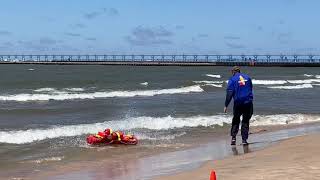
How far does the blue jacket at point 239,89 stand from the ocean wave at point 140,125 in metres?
3.31

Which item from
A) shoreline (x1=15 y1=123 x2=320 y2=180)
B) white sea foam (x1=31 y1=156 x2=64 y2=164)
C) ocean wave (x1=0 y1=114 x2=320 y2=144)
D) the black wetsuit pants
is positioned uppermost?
the black wetsuit pants

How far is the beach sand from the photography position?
773 cm

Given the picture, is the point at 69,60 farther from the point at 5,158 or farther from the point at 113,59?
the point at 5,158

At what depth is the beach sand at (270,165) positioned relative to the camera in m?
7.73

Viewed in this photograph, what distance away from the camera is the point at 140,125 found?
1728 cm

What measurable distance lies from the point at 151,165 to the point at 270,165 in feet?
7.77

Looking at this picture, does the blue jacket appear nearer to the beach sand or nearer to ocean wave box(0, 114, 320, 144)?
the beach sand

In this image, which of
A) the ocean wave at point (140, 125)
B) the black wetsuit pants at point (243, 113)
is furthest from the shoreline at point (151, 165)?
the ocean wave at point (140, 125)

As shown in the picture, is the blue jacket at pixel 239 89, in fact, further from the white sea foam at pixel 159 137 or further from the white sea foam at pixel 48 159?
the white sea foam at pixel 48 159

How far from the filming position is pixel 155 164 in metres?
10.2

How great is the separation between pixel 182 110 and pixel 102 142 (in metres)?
10.1

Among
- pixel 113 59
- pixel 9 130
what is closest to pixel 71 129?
pixel 9 130

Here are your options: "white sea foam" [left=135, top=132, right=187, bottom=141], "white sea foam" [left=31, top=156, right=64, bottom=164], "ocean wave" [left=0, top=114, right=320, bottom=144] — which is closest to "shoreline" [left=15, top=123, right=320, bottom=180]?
"white sea foam" [left=31, top=156, right=64, bottom=164]

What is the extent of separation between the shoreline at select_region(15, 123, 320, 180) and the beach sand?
0.47 m
